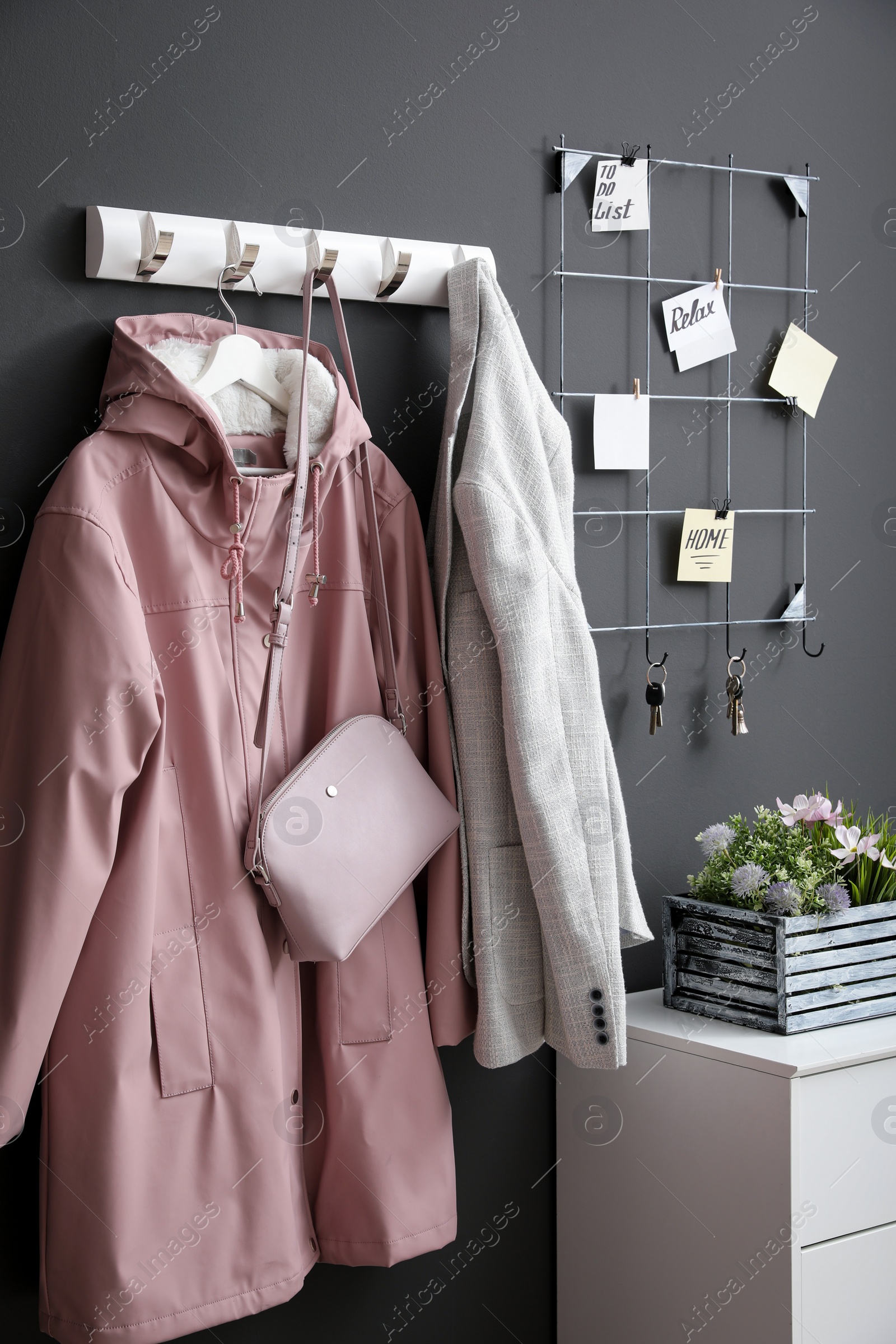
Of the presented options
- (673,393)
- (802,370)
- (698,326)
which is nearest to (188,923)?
(673,393)

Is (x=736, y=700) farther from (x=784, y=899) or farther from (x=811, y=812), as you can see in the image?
(x=784, y=899)

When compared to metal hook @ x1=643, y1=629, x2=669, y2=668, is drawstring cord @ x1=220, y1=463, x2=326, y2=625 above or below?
above

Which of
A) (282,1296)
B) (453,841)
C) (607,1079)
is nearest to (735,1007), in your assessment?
(607,1079)

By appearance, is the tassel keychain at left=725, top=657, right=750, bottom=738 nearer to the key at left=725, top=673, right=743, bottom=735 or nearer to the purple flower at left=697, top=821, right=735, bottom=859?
the key at left=725, top=673, right=743, bottom=735

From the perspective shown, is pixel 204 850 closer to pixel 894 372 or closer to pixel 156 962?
pixel 156 962

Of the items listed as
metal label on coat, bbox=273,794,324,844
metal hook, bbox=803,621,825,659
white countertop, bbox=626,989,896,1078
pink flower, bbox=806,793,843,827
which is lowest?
white countertop, bbox=626,989,896,1078

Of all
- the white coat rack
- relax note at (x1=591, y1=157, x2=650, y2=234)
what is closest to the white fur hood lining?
the white coat rack

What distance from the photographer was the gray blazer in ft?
4.39

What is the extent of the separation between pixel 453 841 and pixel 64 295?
2.85 ft

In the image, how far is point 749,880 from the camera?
58.1 inches

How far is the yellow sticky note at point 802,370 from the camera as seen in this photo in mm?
1842

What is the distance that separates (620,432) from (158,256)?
769 millimetres

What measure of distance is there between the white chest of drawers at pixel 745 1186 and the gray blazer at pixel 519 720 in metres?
0.18

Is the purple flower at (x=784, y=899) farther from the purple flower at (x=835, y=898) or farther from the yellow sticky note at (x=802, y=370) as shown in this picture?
the yellow sticky note at (x=802, y=370)
